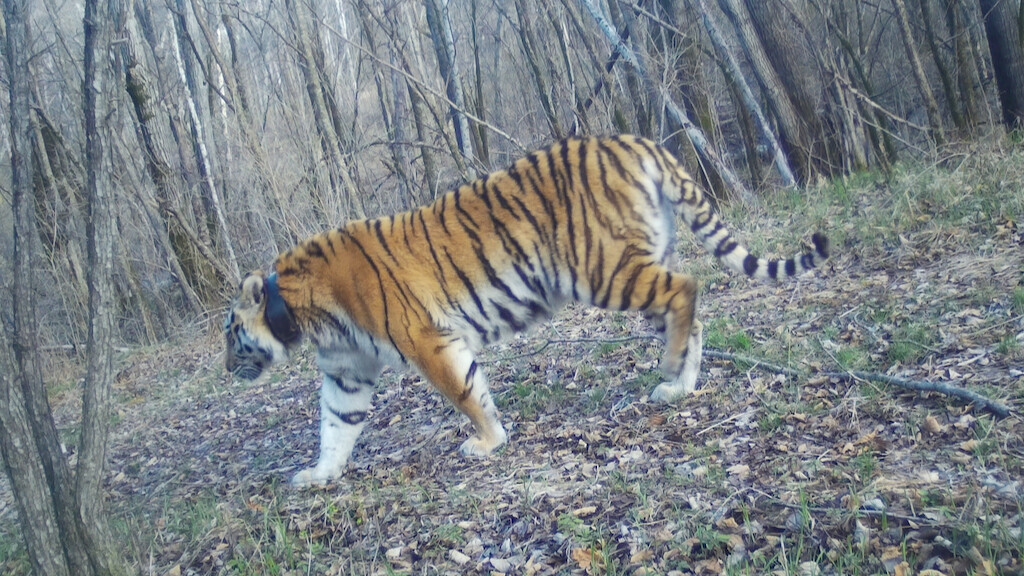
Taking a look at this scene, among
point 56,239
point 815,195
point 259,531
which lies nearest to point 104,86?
point 259,531

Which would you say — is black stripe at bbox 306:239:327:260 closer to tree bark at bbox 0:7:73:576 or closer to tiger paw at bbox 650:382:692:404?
tree bark at bbox 0:7:73:576

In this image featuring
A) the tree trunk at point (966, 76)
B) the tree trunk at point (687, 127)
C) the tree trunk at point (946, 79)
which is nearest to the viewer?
the tree trunk at point (687, 127)

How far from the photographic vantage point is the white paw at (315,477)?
4.81 metres

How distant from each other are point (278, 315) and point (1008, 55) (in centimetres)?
882

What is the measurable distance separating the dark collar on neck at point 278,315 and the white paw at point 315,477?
845mm

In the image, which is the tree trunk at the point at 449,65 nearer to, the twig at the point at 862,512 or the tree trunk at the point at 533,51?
the tree trunk at the point at 533,51

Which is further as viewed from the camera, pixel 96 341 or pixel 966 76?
pixel 966 76

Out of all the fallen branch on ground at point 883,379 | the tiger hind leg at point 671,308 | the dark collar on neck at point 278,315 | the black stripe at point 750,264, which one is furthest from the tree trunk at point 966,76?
the dark collar on neck at point 278,315

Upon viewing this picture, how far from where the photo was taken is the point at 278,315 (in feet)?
16.2

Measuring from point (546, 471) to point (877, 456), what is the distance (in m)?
1.64

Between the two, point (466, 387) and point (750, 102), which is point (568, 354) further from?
point (750, 102)

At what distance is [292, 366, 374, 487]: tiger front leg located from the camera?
4875 millimetres

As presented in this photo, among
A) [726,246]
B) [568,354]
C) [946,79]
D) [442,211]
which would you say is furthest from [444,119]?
[726,246]

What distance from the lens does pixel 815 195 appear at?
870 centimetres
